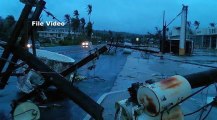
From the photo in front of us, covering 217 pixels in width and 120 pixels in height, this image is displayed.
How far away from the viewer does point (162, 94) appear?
4797 mm

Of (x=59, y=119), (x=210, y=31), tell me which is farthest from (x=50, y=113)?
(x=210, y=31)

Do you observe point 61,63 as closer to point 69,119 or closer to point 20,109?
point 69,119

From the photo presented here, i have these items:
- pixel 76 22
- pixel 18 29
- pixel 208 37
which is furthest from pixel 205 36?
pixel 18 29

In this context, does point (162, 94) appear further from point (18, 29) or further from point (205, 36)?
point (205, 36)

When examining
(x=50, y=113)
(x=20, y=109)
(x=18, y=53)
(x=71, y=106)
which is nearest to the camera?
(x=20, y=109)

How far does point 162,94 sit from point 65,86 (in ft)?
11.1

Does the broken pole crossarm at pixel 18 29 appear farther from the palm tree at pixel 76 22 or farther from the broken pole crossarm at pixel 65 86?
the palm tree at pixel 76 22

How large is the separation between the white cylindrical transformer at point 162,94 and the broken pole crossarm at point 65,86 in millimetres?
2431

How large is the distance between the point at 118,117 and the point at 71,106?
21.4 ft

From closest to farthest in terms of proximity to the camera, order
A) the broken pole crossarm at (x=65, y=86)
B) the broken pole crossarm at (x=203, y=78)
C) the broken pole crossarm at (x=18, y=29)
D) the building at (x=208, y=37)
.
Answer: the broken pole crossarm at (x=203, y=78) < the broken pole crossarm at (x=65, y=86) < the broken pole crossarm at (x=18, y=29) < the building at (x=208, y=37)

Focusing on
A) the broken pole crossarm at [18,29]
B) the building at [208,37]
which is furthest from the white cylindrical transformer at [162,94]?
the building at [208,37]

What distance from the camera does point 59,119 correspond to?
32.6 feet

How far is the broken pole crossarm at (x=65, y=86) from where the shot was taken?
7.39m

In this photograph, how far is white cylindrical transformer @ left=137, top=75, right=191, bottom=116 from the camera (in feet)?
15.8
